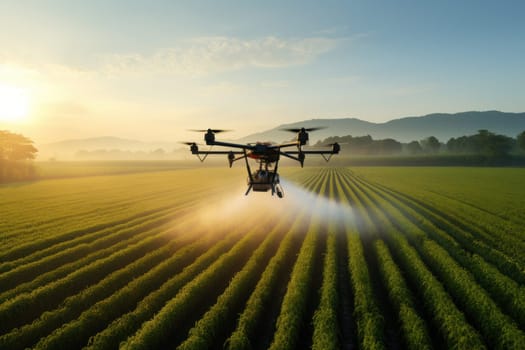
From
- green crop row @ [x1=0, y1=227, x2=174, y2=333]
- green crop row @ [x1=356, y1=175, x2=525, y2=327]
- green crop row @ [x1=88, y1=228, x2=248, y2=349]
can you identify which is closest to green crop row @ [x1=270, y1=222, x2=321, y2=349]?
green crop row @ [x1=88, y1=228, x2=248, y2=349]

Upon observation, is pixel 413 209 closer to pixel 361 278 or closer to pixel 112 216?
pixel 361 278

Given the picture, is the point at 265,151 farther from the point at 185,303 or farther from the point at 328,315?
the point at 328,315

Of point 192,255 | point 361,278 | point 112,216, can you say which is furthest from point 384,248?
point 112,216

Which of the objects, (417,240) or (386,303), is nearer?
(386,303)

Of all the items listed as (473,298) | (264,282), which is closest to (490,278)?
(473,298)

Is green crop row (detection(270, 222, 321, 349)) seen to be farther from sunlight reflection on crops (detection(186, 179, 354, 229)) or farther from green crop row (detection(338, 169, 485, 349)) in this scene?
sunlight reflection on crops (detection(186, 179, 354, 229))

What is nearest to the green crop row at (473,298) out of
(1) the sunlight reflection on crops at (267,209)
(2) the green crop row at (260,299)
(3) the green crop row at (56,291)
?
(2) the green crop row at (260,299)

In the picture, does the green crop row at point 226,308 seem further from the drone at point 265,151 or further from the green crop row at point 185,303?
the drone at point 265,151
